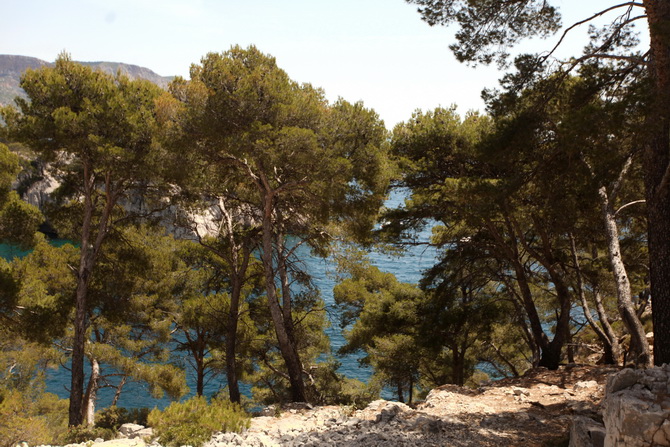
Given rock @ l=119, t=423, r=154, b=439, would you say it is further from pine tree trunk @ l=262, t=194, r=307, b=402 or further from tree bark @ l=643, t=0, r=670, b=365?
tree bark @ l=643, t=0, r=670, b=365

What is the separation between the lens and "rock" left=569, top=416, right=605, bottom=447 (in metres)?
4.62

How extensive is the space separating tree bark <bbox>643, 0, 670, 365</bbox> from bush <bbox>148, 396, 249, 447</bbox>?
520 centimetres

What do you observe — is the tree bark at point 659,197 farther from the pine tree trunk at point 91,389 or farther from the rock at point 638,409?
the pine tree trunk at point 91,389

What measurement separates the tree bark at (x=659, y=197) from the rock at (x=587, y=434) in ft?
4.04

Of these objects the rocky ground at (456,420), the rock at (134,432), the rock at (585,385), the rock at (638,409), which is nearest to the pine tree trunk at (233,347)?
the rocky ground at (456,420)

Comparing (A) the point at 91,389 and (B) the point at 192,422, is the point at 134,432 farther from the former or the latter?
(A) the point at 91,389

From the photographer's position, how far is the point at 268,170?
9453 millimetres

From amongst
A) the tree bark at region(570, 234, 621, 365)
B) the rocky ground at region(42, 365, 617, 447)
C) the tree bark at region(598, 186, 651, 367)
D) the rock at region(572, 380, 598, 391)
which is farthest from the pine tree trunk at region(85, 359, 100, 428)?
the tree bark at region(598, 186, 651, 367)

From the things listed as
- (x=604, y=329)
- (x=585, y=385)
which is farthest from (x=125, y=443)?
(x=604, y=329)

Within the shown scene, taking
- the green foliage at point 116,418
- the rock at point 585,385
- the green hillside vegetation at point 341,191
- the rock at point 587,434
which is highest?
the green hillside vegetation at point 341,191

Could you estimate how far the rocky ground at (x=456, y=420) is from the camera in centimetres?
566

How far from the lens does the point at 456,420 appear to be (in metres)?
6.44

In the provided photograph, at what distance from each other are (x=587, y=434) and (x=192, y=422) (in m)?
4.42

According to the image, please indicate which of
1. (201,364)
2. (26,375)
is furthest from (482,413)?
(26,375)
